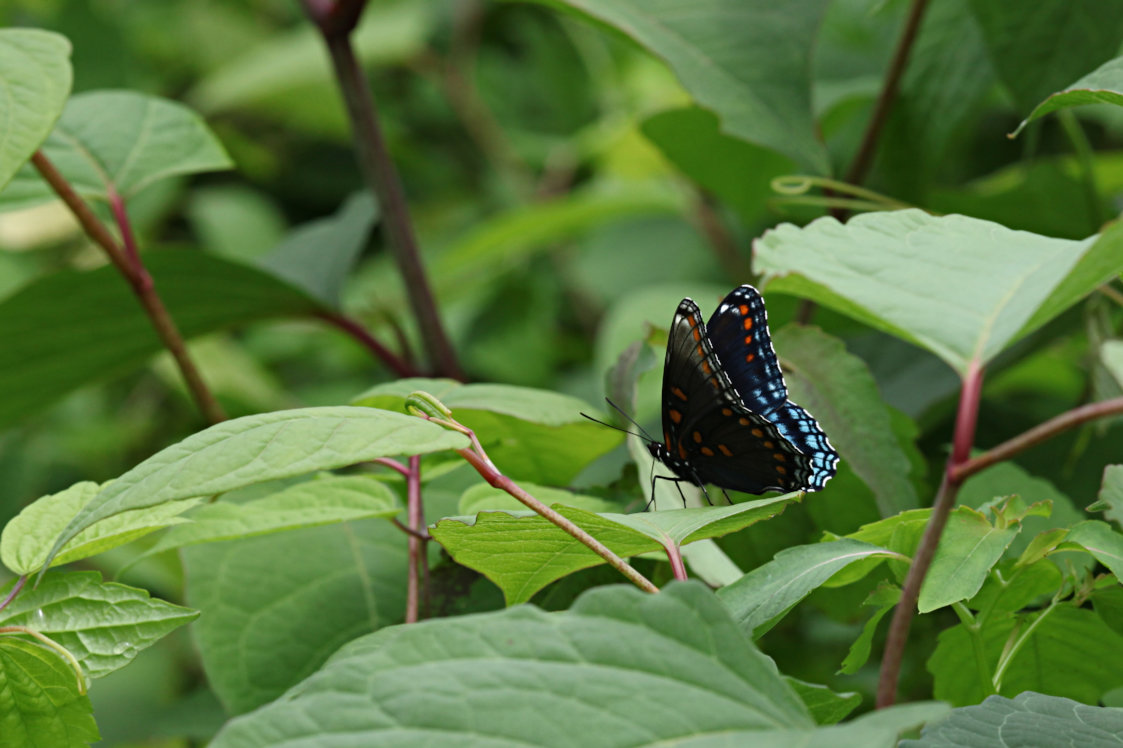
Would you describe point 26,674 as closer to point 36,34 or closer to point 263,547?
point 263,547

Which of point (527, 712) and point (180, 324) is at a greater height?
point (527, 712)

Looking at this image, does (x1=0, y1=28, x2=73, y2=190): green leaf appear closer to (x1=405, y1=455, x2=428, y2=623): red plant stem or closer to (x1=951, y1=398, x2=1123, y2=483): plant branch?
(x1=405, y1=455, x2=428, y2=623): red plant stem

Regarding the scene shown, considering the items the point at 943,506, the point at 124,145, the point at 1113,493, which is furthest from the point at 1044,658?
the point at 124,145

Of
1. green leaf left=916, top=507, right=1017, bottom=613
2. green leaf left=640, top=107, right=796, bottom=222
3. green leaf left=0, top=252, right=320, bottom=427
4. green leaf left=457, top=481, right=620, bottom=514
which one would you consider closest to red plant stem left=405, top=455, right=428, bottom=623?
green leaf left=457, top=481, right=620, bottom=514

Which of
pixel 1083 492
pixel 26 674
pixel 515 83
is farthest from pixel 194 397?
pixel 515 83

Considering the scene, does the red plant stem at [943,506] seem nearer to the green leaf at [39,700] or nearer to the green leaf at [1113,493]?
the green leaf at [1113,493]

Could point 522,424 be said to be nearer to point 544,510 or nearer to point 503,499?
point 503,499
